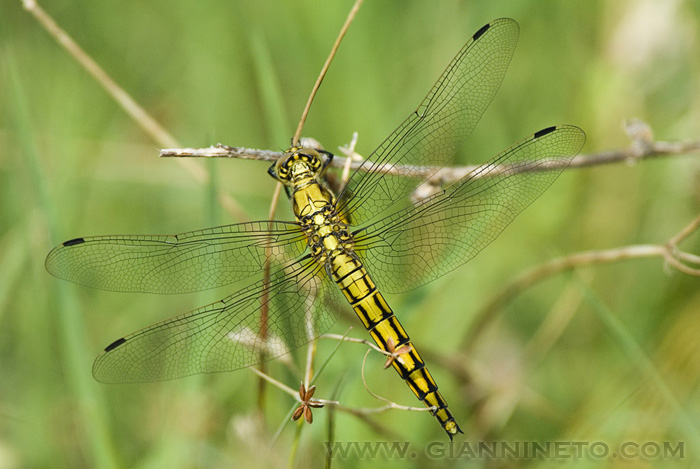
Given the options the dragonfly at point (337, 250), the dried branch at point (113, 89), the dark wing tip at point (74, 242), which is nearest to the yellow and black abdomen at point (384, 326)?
the dragonfly at point (337, 250)

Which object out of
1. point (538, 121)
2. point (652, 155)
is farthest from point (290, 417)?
point (538, 121)

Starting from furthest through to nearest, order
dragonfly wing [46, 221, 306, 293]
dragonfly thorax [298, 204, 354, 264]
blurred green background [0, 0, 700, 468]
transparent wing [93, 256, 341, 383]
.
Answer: blurred green background [0, 0, 700, 468] → dragonfly thorax [298, 204, 354, 264] → dragonfly wing [46, 221, 306, 293] → transparent wing [93, 256, 341, 383]

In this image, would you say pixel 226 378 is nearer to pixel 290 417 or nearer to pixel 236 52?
pixel 290 417

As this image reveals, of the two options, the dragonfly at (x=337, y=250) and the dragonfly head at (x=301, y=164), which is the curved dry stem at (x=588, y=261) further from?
the dragonfly head at (x=301, y=164)

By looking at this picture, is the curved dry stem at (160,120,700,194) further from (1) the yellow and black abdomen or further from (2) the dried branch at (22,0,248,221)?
(2) the dried branch at (22,0,248,221)

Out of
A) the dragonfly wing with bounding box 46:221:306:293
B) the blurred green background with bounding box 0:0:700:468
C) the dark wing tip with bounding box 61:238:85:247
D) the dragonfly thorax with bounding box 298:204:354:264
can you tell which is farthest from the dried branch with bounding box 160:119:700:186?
the dark wing tip with bounding box 61:238:85:247

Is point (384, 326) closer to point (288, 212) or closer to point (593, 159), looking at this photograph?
point (593, 159)

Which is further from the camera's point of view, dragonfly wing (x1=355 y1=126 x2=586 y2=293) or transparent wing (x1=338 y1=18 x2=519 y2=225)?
transparent wing (x1=338 y1=18 x2=519 y2=225)
